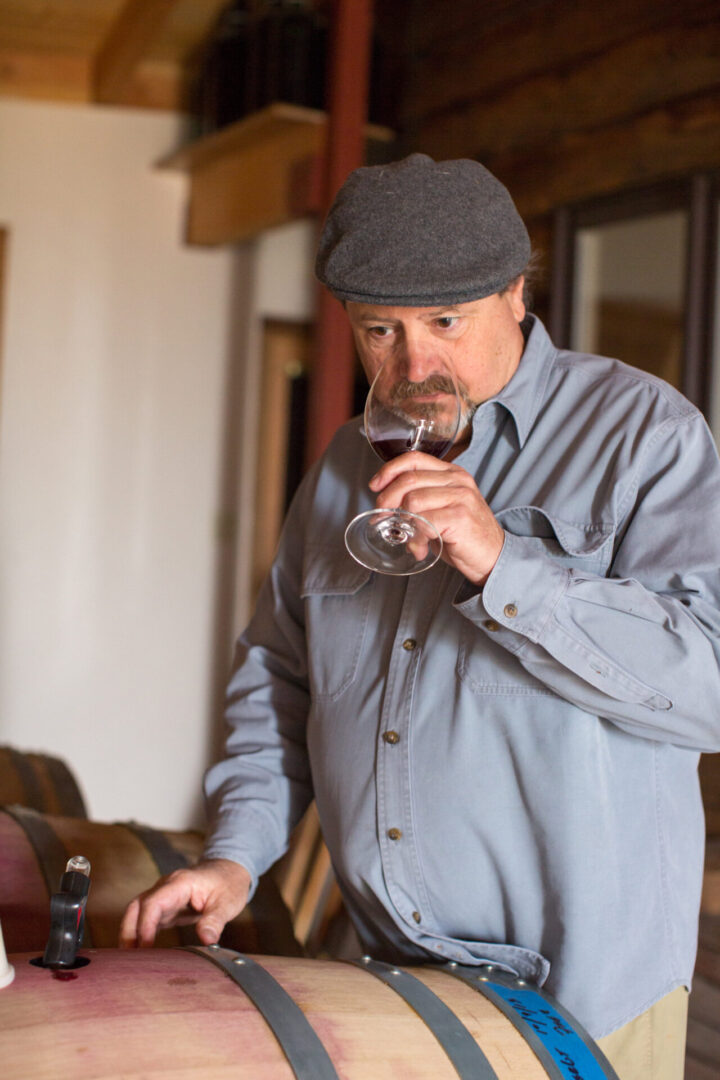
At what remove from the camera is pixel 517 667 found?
4.00 ft

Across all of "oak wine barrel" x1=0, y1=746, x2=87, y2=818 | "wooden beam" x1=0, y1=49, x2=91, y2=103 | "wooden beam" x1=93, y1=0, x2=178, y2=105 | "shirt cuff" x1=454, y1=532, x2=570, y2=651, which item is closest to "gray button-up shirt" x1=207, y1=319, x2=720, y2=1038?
"shirt cuff" x1=454, y1=532, x2=570, y2=651

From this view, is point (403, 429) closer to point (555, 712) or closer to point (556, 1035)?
point (555, 712)

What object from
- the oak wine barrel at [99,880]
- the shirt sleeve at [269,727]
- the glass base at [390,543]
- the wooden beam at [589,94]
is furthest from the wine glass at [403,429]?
the wooden beam at [589,94]

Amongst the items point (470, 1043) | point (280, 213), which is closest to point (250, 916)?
point (470, 1043)

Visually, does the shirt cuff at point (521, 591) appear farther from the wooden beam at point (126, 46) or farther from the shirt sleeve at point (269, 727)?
the wooden beam at point (126, 46)

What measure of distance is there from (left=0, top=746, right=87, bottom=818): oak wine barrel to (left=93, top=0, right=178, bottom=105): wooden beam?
265cm

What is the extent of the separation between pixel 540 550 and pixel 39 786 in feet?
5.02

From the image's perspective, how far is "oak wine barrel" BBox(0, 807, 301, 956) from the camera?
1.59 meters

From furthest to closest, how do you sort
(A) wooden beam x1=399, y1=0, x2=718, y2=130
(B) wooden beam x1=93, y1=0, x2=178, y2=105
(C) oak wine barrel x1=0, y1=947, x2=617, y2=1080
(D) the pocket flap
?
(B) wooden beam x1=93, y1=0, x2=178, y2=105, (A) wooden beam x1=399, y1=0, x2=718, y2=130, (D) the pocket flap, (C) oak wine barrel x1=0, y1=947, x2=617, y2=1080

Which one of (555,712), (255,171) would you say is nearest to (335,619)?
(555,712)

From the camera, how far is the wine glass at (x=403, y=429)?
1192mm

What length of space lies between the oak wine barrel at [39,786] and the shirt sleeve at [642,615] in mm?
1444

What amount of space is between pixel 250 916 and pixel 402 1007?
62cm

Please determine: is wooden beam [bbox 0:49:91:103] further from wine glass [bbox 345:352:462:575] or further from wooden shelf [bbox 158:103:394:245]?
wine glass [bbox 345:352:462:575]
